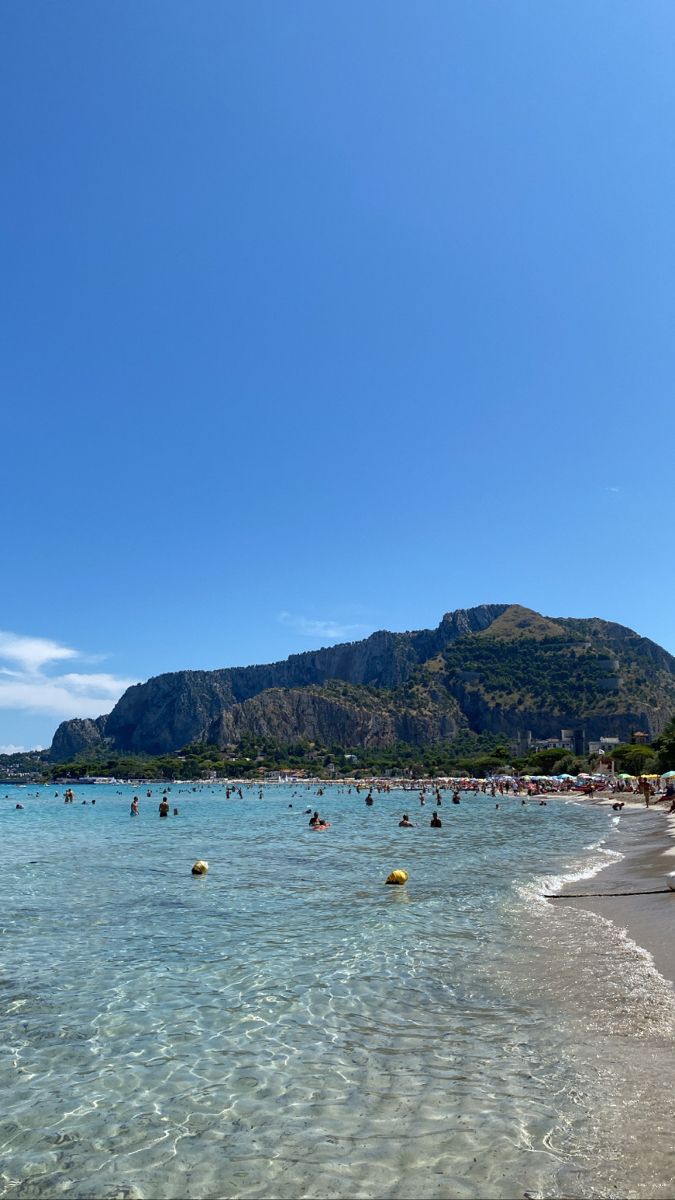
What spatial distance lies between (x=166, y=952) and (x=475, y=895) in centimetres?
856

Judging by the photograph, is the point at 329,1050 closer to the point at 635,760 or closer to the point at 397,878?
the point at 397,878

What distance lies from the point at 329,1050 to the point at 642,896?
11.4m

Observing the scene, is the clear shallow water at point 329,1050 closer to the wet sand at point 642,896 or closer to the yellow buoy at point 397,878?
the wet sand at point 642,896

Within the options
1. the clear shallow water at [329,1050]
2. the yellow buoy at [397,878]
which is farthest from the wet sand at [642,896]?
the yellow buoy at [397,878]

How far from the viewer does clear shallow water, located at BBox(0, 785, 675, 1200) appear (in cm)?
548

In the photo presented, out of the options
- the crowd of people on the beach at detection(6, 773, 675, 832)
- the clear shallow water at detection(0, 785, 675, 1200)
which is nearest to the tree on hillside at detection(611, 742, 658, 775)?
the crowd of people on the beach at detection(6, 773, 675, 832)

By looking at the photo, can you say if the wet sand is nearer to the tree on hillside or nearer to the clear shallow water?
the clear shallow water

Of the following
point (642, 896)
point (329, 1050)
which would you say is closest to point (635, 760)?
point (642, 896)

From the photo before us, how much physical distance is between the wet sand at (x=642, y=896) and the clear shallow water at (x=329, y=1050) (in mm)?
604

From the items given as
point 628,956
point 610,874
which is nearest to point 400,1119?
point 628,956

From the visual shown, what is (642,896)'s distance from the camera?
55.1 feet

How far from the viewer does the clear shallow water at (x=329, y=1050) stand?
18.0 feet

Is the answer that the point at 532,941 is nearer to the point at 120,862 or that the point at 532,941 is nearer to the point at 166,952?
the point at 166,952

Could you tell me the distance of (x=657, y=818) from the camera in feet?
152
